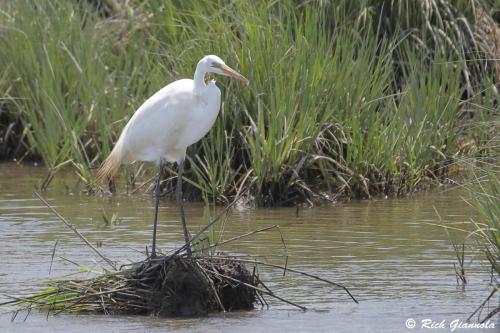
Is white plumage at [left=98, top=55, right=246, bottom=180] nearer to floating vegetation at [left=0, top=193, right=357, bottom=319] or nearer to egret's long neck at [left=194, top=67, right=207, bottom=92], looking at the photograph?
egret's long neck at [left=194, top=67, right=207, bottom=92]

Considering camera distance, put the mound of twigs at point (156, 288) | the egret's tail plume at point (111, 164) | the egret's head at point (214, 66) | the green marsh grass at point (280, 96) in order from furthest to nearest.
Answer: the green marsh grass at point (280, 96) → the egret's tail plume at point (111, 164) → the egret's head at point (214, 66) → the mound of twigs at point (156, 288)

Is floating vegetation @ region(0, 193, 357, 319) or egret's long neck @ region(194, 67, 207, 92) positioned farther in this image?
egret's long neck @ region(194, 67, 207, 92)

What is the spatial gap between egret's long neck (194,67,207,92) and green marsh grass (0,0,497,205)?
1.72m

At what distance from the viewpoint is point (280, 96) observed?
846 cm

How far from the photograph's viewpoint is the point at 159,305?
19.0 feet

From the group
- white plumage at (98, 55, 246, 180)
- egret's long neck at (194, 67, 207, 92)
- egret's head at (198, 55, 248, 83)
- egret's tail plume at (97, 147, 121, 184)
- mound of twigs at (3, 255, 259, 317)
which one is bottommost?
mound of twigs at (3, 255, 259, 317)

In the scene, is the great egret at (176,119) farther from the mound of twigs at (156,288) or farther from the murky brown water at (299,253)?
the mound of twigs at (156,288)

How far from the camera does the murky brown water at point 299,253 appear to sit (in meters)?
5.75

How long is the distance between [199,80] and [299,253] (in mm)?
1360

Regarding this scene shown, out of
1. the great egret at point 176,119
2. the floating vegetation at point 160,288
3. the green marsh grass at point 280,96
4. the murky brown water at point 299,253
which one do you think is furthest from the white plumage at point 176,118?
the green marsh grass at point 280,96

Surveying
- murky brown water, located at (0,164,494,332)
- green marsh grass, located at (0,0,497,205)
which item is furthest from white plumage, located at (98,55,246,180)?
green marsh grass, located at (0,0,497,205)

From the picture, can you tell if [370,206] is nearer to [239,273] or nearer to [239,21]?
[239,21]

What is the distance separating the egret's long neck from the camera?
21.4 feet

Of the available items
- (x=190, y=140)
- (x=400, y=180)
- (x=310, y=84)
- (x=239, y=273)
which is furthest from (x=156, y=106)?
(x=400, y=180)
